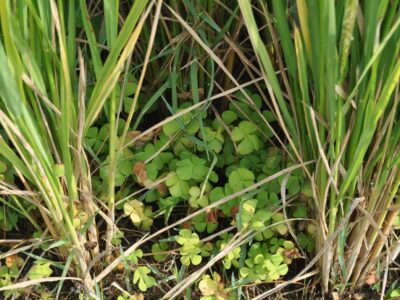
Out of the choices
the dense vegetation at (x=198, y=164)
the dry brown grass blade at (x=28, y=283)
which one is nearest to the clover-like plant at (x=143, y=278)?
the dense vegetation at (x=198, y=164)

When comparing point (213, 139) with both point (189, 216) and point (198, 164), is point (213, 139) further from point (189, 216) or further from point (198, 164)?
point (189, 216)

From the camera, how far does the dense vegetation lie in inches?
36.4

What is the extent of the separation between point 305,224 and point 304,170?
138mm

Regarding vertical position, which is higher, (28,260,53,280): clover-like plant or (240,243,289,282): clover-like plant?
(28,260,53,280): clover-like plant

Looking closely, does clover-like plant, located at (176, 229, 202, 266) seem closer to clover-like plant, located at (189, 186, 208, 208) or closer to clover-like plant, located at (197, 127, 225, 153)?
clover-like plant, located at (189, 186, 208, 208)

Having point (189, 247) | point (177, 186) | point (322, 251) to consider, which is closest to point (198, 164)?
point (177, 186)

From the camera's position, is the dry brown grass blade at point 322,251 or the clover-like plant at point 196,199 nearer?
the dry brown grass blade at point 322,251

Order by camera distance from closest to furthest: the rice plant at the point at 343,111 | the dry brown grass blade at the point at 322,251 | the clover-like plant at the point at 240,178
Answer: the rice plant at the point at 343,111
the dry brown grass blade at the point at 322,251
the clover-like plant at the point at 240,178

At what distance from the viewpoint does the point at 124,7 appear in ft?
3.90

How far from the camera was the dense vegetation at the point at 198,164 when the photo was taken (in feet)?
3.03

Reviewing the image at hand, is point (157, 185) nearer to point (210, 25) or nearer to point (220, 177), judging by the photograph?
point (220, 177)

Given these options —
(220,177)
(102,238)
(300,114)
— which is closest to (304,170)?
(300,114)

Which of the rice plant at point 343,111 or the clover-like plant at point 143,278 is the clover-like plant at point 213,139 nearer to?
the rice plant at point 343,111

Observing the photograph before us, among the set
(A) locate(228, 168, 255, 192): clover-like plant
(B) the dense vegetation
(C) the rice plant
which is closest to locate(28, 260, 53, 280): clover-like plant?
(B) the dense vegetation
